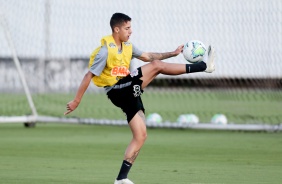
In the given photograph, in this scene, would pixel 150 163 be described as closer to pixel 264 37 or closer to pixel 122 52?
pixel 122 52

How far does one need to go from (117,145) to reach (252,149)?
7.69ft

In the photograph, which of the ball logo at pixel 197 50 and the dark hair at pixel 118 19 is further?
the ball logo at pixel 197 50

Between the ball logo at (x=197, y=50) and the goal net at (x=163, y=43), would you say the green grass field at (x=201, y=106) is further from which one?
the ball logo at (x=197, y=50)

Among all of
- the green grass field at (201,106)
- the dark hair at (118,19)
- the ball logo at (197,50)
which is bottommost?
the green grass field at (201,106)

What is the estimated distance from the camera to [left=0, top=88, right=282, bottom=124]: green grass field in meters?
20.0

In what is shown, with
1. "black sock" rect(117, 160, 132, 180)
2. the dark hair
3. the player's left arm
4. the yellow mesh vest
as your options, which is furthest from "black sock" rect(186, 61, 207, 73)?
"black sock" rect(117, 160, 132, 180)

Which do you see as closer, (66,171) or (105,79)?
(105,79)

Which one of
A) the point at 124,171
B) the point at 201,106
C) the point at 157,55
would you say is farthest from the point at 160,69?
the point at 201,106

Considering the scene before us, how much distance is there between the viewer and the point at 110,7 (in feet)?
65.6

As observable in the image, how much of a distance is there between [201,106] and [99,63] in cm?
1589

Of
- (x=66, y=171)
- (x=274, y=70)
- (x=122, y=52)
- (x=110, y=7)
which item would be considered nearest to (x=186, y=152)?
(x=66, y=171)

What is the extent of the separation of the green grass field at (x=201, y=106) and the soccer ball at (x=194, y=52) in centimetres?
880

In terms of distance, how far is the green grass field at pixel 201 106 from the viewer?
20031mm

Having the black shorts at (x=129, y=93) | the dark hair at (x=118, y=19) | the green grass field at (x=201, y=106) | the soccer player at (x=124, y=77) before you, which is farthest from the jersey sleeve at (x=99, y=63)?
the green grass field at (x=201, y=106)
